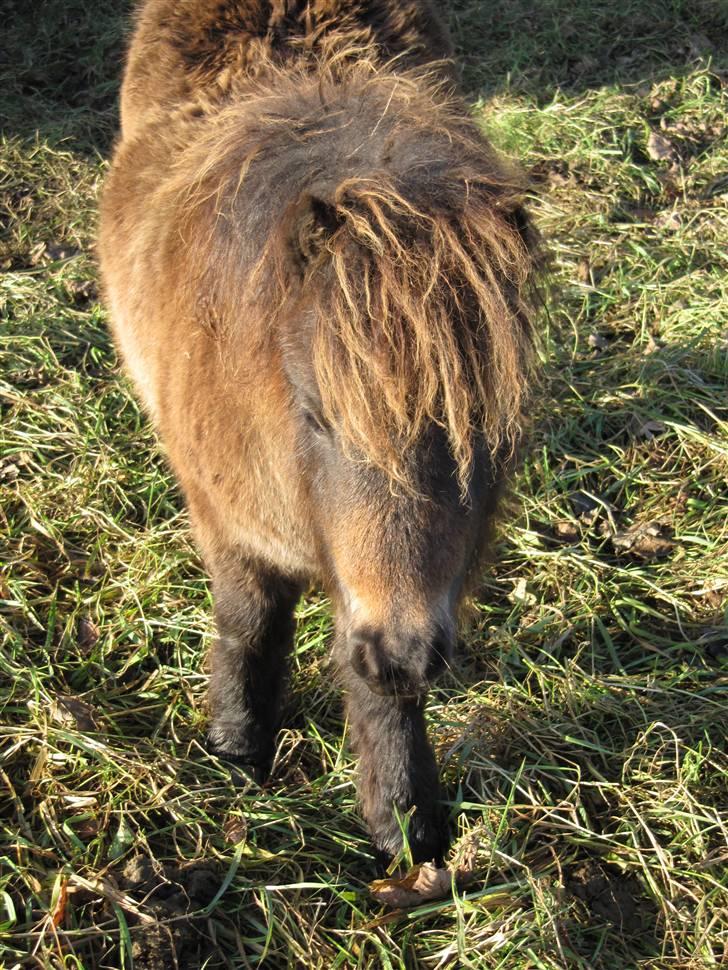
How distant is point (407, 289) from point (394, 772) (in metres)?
1.45

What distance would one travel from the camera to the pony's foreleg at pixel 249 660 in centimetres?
273

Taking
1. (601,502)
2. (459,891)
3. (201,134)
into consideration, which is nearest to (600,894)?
(459,891)

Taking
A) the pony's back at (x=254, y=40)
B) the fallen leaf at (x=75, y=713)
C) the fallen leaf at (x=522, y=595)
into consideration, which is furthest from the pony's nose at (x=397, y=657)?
the pony's back at (x=254, y=40)

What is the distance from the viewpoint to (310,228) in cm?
195

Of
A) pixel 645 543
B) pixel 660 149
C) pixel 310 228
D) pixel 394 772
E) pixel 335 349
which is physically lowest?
pixel 645 543

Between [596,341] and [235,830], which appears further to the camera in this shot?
[596,341]

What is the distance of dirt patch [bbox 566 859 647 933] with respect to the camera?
2482 mm

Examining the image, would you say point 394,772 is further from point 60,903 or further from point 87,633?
point 87,633

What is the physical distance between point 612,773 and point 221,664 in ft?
4.42

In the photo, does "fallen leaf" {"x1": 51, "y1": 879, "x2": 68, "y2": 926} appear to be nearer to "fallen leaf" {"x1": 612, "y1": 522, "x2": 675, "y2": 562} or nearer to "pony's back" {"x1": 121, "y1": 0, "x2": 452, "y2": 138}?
"fallen leaf" {"x1": 612, "y1": 522, "x2": 675, "y2": 562}

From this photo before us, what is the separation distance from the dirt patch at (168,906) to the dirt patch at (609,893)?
1.07 m

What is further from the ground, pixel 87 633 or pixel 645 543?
pixel 87 633

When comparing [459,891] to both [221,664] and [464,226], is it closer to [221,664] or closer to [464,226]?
Result: [221,664]

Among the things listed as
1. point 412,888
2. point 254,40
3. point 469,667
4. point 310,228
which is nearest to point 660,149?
point 254,40
